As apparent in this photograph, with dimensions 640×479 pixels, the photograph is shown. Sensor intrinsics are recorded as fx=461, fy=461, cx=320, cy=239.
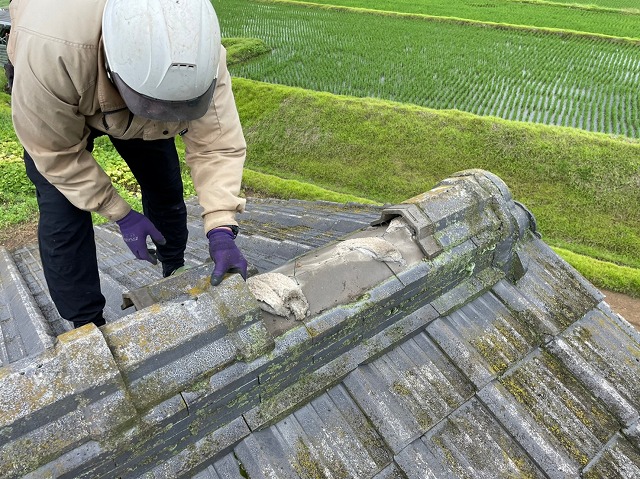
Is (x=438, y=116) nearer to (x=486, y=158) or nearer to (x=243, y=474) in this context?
(x=486, y=158)

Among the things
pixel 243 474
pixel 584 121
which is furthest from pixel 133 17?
pixel 584 121

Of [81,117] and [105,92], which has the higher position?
[105,92]

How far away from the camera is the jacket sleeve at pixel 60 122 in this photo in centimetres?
198

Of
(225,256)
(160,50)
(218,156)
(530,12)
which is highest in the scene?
(160,50)

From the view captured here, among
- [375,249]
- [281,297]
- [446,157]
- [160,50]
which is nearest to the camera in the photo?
[160,50]

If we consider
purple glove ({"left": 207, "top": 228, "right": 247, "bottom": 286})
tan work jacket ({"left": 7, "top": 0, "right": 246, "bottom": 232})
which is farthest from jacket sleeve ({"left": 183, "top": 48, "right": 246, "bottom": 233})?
purple glove ({"left": 207, "top": 228, "right": 247, "bottom": 286})

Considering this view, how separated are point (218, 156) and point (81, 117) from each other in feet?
2.29

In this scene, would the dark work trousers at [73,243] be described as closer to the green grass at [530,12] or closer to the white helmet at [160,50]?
the white helmet at [160,50]

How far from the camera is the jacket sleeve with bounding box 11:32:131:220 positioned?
78.0 inches

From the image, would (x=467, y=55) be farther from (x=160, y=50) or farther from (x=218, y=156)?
(x=160, y=50)

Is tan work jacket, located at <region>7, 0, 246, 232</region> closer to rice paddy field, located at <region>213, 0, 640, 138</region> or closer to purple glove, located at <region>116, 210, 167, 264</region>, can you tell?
purple glove, located at <region>116, 210, 167, 264</region>

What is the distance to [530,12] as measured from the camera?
2206 centimetres

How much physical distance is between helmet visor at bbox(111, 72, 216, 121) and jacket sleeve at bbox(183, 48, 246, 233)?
12.0 inches

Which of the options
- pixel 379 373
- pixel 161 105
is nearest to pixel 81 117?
pixel 161 105
